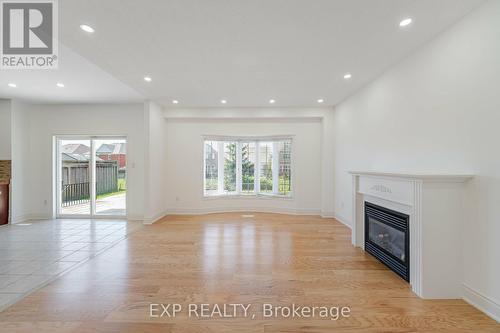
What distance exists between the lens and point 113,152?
5.79m

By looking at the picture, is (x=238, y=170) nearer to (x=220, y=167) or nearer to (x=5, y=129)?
(x=220, y=167)

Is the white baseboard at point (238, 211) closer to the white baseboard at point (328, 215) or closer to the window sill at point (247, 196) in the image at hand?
the white baseboard at point (328, 215)

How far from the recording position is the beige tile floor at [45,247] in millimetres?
2605

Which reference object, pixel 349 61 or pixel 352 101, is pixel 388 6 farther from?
pixel 352 101

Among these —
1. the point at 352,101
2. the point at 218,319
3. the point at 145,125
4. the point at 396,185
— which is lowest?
the point at 218,319

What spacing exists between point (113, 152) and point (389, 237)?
6204mm

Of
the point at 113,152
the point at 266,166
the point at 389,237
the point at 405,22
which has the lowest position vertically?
the point at 389,237

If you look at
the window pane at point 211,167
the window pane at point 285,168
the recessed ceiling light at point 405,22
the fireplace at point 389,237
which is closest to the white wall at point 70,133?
the window pane at point 211,167

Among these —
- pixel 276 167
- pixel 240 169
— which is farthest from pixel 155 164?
pixel 276 167

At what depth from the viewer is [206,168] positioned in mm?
6430

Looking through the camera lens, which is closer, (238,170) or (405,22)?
(405,22)

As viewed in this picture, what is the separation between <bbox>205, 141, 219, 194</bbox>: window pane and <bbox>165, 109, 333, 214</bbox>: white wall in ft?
0.99

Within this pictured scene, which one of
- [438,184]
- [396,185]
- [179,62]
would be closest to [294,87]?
[179,62]

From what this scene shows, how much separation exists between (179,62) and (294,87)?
2179 millimetres
